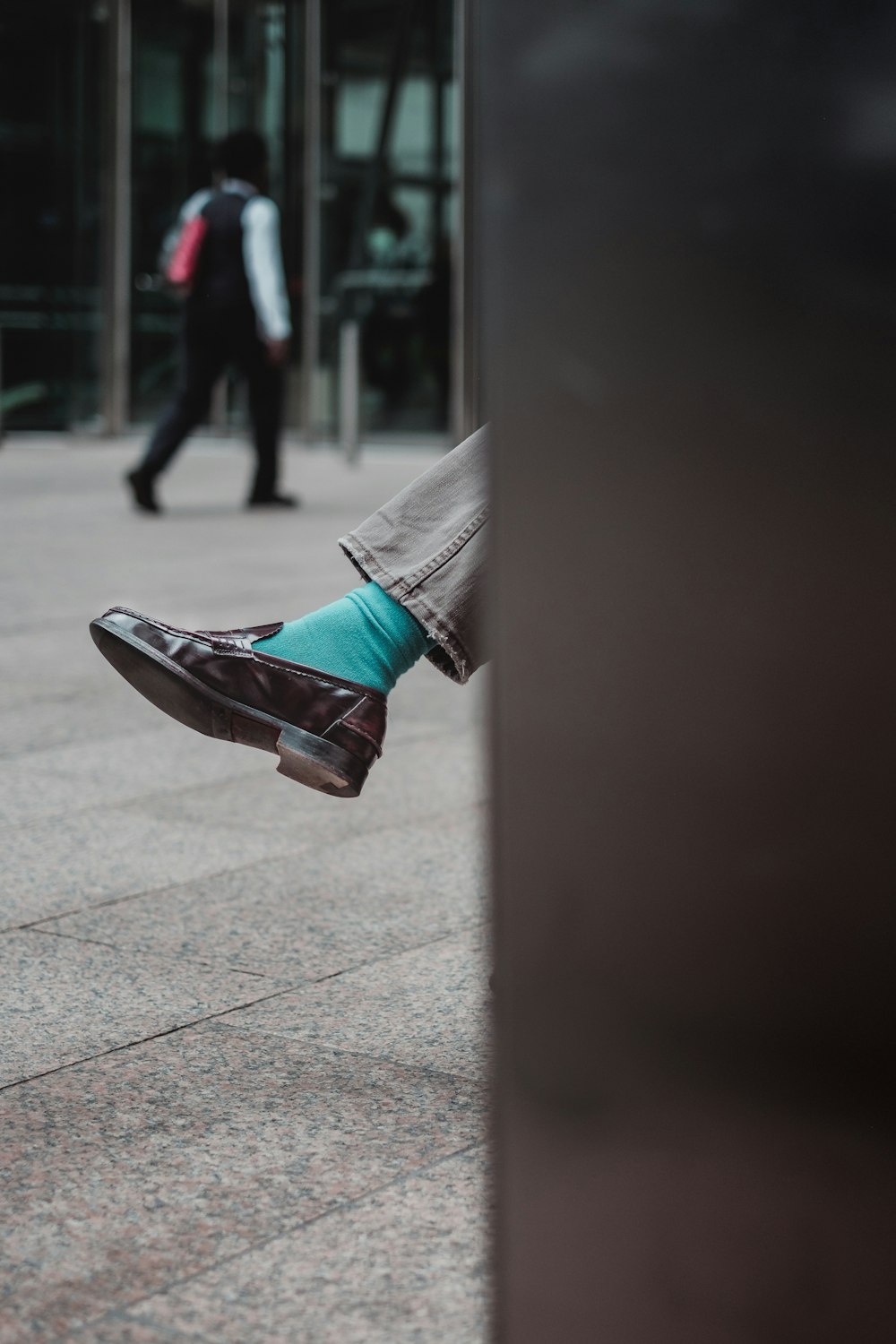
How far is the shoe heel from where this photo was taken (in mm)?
2135

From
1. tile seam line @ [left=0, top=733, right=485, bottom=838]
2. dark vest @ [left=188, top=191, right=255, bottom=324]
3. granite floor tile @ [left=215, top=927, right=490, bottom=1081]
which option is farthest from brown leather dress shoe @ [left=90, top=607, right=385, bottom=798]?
dark vest @ [left=188, top=191, right=255, bottom=324]

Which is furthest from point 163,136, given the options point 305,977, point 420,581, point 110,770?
point 420,581

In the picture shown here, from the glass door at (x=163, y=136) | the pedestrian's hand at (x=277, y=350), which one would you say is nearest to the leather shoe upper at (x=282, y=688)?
the pedestrian's hand at (x=277, y=350)

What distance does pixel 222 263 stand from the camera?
957cm

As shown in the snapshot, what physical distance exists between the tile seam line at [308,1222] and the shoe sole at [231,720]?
1.58ft

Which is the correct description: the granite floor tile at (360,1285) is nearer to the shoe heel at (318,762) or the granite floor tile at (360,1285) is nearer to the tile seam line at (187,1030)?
the tile seam line at (187,1030)

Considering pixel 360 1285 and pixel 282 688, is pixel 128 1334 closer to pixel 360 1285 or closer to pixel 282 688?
pixel 360 1285

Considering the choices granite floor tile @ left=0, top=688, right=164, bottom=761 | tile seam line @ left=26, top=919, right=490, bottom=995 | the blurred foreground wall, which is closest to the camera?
the blurred foreground wall

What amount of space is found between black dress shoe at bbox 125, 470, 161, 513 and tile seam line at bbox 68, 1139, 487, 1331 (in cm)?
785

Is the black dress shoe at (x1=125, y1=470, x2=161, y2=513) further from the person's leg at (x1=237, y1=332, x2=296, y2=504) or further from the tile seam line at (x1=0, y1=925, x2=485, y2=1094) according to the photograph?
the tile seam line at (x1=0, y1=925, x2=485, y2=1094)

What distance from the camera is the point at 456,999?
2.35m

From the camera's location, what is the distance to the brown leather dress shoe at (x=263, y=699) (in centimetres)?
215

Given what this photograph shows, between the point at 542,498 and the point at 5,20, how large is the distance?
648 inches

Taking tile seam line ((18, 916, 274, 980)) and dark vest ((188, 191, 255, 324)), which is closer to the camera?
tile seam line ((18, 916, 274, 980))
